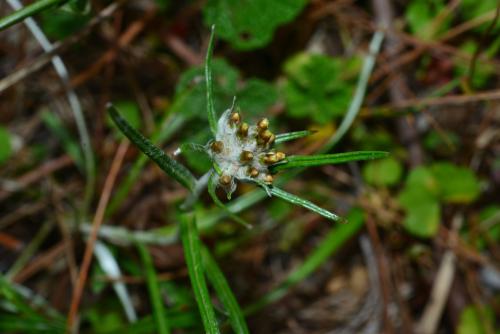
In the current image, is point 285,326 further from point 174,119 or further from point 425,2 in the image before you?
point 425,2

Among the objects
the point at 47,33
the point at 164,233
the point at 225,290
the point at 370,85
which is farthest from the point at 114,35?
the point at 225,290

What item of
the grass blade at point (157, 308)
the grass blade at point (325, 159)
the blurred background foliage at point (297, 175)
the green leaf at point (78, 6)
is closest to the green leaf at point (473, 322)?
the blurred background foliage at point (297, 175)

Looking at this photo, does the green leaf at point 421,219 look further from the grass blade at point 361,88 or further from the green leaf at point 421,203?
the grass blade at point 361,88

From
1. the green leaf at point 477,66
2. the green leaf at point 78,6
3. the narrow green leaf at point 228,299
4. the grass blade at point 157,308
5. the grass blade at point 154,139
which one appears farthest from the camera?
the green leaf at point 477,66

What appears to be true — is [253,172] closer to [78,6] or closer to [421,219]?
[78,6]

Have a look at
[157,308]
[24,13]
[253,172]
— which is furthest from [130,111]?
[253,172]

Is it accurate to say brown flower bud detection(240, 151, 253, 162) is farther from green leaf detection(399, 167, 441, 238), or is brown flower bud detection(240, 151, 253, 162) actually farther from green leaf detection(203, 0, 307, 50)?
green leaf detection(399, 167, 441, 238)
